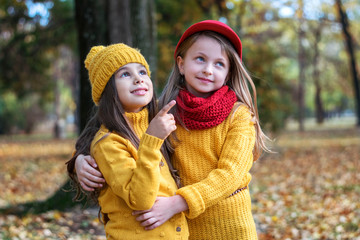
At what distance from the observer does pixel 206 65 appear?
2322 mm

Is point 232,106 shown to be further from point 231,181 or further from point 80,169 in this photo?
point 80,169

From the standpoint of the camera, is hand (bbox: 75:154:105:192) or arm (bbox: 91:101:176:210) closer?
arm (bbox: 91:101:176:210)

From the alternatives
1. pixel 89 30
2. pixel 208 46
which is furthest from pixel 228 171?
pixel 89 30

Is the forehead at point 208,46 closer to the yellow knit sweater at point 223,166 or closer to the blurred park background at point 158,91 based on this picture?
the yellow knit sweater at point 223,166

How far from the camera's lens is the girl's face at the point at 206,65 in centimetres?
232

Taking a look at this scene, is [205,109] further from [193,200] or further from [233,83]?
[193,200]

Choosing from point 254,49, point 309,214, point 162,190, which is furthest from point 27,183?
point 162,190

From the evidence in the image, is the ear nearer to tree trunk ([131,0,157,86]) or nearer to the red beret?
the red beret

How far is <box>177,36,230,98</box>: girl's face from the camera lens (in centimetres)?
232

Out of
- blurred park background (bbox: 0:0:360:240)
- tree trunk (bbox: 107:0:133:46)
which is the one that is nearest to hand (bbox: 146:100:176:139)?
blurred park background (bbox: 0:0:360:240)

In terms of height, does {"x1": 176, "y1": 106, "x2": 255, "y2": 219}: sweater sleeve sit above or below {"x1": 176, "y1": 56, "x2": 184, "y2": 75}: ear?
below

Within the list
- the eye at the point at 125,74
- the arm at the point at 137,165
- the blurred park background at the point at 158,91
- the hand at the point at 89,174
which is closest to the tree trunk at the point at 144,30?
the blurred park background at the point at 158,91

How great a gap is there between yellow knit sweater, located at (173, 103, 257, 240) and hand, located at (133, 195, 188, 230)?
149 millimetres

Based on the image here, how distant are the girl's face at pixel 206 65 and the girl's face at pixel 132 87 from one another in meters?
0.30
